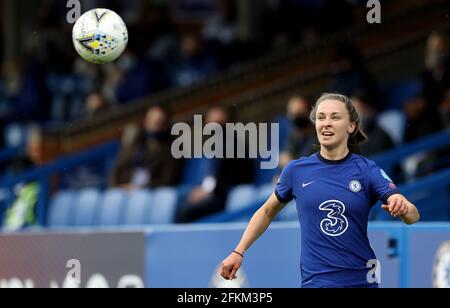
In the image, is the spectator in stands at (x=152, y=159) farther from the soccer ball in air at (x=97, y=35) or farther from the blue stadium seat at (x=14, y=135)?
the blue stadium seat at (x=14, y=135)

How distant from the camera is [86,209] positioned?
11633 millimetres

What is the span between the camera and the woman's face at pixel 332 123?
563 cm

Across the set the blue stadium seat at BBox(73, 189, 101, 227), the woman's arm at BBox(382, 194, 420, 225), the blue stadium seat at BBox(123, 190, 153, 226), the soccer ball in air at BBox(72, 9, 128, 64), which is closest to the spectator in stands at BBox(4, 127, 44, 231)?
the blue stadium seat at BBox(73, 189, 101, 227)

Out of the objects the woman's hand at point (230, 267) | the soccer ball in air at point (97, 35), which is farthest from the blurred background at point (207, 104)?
the woman's hand at point (230, 267)

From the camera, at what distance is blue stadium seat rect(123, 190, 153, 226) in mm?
10805

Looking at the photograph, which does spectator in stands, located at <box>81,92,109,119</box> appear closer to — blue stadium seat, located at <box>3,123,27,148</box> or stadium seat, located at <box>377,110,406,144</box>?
blue stadium seat, located at <box>3,123,27,148</box>

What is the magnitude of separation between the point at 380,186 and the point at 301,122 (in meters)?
3.53

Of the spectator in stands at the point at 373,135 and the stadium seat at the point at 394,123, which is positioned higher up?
Result: the stadium seat at the point at 394,123

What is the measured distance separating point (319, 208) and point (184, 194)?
16.5 feet

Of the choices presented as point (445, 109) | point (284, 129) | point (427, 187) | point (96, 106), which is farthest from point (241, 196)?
point (96, 106)

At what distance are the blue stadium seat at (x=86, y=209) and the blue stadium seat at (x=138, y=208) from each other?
2.06ft

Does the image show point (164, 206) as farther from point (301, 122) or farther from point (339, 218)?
point (339, 218)

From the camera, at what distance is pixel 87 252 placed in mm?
8828
